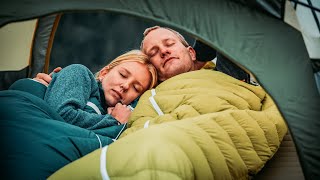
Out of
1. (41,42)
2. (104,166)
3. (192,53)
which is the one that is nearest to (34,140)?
(104,166)

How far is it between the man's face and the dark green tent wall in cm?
99

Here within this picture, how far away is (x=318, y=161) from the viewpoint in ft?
4.18

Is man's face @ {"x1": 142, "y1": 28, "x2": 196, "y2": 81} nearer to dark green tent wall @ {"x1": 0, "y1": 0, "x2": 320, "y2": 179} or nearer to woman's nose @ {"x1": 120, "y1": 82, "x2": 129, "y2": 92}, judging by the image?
woman's nose @ {"x1": 120, "y1": 82, "x2": 129, "y2": 92}

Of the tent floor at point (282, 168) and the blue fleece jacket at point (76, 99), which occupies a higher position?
the blue fleece jacket at point (76, 99)

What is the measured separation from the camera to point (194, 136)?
133 cm

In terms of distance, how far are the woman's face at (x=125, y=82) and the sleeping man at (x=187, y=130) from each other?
0.15 metres

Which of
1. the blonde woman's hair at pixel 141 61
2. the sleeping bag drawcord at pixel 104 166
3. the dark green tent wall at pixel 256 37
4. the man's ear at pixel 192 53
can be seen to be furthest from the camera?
the man's ear at pixel 192 53

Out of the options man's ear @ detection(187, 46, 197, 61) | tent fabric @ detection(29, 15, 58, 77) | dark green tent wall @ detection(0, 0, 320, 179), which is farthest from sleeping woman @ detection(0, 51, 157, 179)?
tent fabric @ detection(29, 15, 58, 77)

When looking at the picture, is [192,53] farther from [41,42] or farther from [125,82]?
[41,42]

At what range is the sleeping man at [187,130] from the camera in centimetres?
116

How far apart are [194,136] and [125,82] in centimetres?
89

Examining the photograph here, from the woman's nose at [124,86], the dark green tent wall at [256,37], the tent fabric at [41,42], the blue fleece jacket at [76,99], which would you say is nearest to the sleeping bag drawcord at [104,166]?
the dark green tent wall at [256,37]

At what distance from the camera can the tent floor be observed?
65.8 inches

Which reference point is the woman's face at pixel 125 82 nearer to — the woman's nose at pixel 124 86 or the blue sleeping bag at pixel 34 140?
the woman's nose at pixel 124 86
